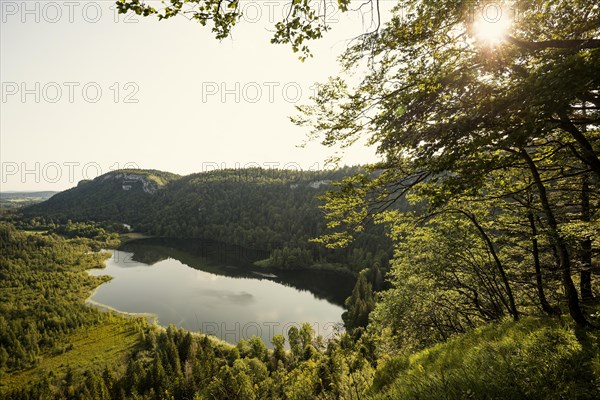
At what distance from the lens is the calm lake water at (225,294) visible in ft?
182

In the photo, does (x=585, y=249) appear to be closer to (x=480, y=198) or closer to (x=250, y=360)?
(x=480, y=198)

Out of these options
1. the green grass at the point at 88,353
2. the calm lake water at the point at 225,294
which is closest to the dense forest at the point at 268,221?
the calm lake water at the point at 225,294

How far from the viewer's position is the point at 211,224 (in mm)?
157625

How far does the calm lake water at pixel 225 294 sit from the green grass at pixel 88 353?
7.47m

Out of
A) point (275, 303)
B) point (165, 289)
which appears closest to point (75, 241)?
point (165, 289)

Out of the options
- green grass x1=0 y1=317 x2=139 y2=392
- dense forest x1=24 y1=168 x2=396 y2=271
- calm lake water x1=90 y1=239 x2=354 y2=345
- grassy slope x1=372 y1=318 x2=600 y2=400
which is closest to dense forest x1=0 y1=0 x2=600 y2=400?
grassy slope x1=372 y1=318 x2=600 y2=400

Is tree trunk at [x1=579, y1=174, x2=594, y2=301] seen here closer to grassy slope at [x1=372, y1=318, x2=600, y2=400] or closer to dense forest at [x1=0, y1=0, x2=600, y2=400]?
dense forest at [x1=0, y1=0, x2=600, y2=400]

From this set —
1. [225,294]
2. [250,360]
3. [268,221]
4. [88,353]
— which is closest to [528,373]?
[250,360]

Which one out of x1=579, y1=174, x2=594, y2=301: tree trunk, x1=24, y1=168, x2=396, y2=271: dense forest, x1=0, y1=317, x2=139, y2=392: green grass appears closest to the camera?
x1=579, y1=174, x2=594, y2=301: tree trunk

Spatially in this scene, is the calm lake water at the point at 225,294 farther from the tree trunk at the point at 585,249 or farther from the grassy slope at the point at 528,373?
the grassy slope at the point at 528,373

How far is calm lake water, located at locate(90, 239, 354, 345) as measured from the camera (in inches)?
2181

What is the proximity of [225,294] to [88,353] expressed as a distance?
92.8ft

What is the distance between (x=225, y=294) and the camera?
7025 centimetres

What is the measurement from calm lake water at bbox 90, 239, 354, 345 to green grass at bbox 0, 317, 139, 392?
747 cm
